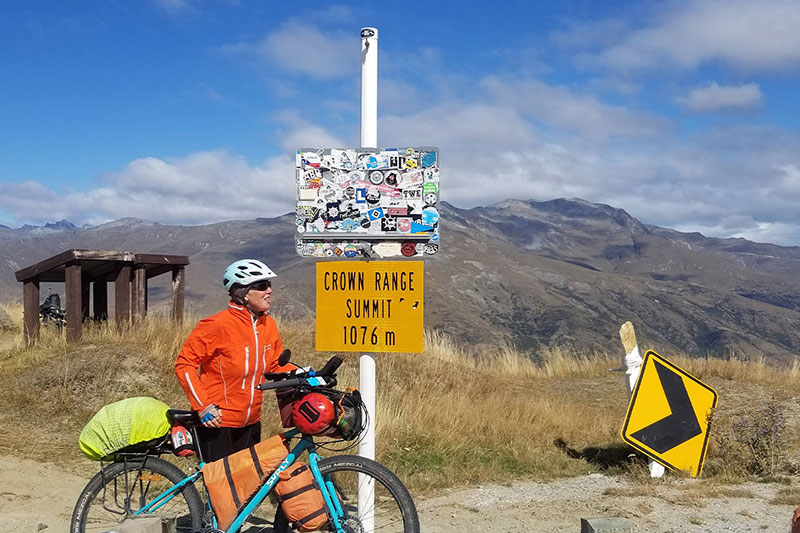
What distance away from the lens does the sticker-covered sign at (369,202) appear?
4.91 metres

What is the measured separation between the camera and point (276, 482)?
407cm

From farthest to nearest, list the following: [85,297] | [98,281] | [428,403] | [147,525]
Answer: [98,281] < [85,297] < [428,403] < [147,525]

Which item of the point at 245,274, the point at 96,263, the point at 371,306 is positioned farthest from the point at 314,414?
the point at 96,263

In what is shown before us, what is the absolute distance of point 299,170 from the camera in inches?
197

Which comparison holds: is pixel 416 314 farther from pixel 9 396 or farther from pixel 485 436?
pixel 9 396

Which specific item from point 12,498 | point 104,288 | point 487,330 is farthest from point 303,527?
point 487,330

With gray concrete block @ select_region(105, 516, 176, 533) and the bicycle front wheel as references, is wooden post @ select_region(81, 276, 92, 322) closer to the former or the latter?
gray concrete block @ select_region(105, 516, 176, 533)

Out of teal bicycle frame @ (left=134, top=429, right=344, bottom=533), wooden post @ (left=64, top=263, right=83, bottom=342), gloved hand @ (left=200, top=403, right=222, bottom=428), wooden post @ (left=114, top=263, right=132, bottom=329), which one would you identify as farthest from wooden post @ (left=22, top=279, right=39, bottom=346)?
gloved hand @ (left=200, top=403, right=222, bottom=428)

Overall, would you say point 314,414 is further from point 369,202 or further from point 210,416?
point 369,202

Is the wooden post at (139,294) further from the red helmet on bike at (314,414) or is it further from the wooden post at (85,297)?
the red helmet on bike at (314,414)

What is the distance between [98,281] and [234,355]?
9.39 metres

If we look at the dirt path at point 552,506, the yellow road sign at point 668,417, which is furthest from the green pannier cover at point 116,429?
the yellow road sign at point 668,417

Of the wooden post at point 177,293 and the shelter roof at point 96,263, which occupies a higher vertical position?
the shelter roof at point 96,263

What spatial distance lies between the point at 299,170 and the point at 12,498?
381 centimetres
